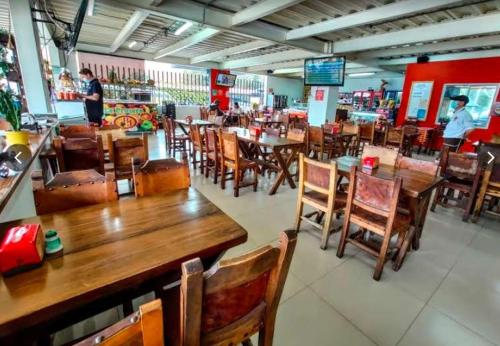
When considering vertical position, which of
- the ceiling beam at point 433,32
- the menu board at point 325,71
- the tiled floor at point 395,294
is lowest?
the tiled floor at point 395,294

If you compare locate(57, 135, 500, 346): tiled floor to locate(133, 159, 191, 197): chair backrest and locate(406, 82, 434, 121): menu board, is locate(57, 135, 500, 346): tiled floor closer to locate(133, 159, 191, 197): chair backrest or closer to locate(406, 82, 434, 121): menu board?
locate(133, 159, 191, 197): chair backrest

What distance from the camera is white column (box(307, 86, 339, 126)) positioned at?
7.24m

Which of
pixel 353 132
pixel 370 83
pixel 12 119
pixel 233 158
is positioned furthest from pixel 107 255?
pixel 370 83

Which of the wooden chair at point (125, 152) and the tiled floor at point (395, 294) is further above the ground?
the wooden chair at point (125, 152)

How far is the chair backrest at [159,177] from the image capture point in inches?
59.3

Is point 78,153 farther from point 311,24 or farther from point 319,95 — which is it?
point 319,95

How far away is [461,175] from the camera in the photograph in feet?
10.4

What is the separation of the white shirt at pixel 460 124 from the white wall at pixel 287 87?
10484 millimetres

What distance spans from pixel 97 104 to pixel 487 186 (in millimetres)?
5892

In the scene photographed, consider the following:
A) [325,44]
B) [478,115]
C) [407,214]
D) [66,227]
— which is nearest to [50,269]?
[66,227]

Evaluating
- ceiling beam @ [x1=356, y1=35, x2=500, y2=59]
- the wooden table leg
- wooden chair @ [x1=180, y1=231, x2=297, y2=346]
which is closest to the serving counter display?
the wooden table leg

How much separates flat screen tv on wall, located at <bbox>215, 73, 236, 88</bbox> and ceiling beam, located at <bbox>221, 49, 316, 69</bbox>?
0.43 metres

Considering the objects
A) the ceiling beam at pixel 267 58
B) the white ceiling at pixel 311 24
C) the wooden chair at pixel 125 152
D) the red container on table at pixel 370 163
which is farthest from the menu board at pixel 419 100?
the wooden chair at pixel 125 152

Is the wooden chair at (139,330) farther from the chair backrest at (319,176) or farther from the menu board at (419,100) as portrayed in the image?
the menu board at (419,100)
